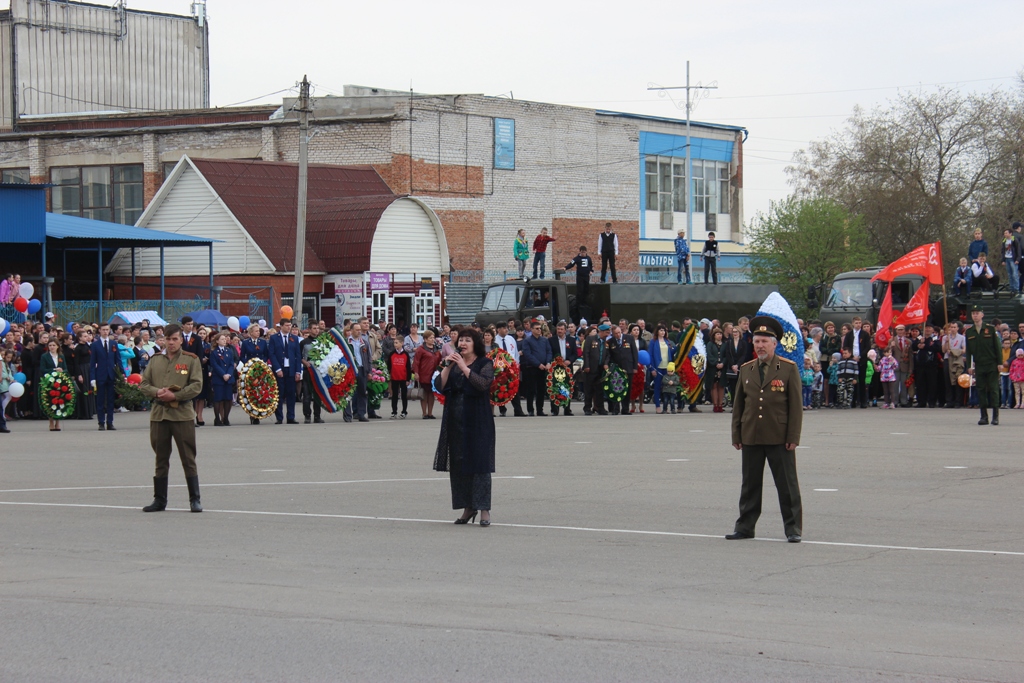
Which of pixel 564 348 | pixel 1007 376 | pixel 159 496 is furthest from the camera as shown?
pixel 1007 376

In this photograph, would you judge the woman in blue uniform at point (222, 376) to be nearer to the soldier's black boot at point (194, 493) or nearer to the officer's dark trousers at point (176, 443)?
the officer's dark trousers at point (176, 443)

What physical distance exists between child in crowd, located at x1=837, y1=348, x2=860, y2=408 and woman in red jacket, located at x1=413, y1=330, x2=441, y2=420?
9.61 metres

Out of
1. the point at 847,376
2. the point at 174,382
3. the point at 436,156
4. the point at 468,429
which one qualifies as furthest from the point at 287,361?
the point at 436,156

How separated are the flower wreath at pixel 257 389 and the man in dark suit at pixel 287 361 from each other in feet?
1.63

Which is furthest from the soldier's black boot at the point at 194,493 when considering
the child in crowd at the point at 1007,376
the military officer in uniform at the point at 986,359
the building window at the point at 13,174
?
the building window at the point at 13,174

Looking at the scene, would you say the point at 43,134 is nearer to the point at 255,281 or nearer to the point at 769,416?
the point at 255,281

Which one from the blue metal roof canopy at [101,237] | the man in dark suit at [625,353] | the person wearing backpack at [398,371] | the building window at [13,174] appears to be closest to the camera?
the person wearing backpack at [398,371]

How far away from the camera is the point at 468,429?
460 inches

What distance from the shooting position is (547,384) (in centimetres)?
2689

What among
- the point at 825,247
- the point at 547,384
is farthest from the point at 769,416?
the point at 825,247

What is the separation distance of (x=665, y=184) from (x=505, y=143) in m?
13.3

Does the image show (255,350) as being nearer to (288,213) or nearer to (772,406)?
(772,406)

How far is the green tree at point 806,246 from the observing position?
5409cm

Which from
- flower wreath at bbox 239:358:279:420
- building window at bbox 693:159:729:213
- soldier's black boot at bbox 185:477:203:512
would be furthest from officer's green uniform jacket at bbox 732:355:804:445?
building window at bbox 693:159:729:213
